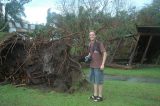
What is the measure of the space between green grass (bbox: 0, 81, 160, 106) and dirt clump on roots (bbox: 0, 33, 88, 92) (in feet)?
2.19

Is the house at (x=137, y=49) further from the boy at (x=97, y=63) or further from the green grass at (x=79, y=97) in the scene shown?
the boy at (x=97, y=63)

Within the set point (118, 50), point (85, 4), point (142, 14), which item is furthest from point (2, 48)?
point (142, 14)

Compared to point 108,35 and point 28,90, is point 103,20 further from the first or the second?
point 28,90

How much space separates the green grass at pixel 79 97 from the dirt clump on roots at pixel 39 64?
668 millimetres

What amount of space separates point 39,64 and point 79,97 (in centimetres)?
259

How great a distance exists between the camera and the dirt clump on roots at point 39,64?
12836 mm

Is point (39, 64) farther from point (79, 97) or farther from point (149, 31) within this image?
point (149, 31)

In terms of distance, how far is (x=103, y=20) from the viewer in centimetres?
2967

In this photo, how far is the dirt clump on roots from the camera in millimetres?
12836

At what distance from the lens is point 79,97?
1134 cm

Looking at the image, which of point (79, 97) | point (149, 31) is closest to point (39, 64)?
point (79, 97)

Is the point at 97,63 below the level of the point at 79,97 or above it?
above

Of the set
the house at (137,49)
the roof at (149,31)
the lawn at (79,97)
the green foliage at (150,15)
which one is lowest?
the lawn at (79,97)

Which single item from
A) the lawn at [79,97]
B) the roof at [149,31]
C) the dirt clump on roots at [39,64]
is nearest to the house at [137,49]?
the roof at [149,31]
